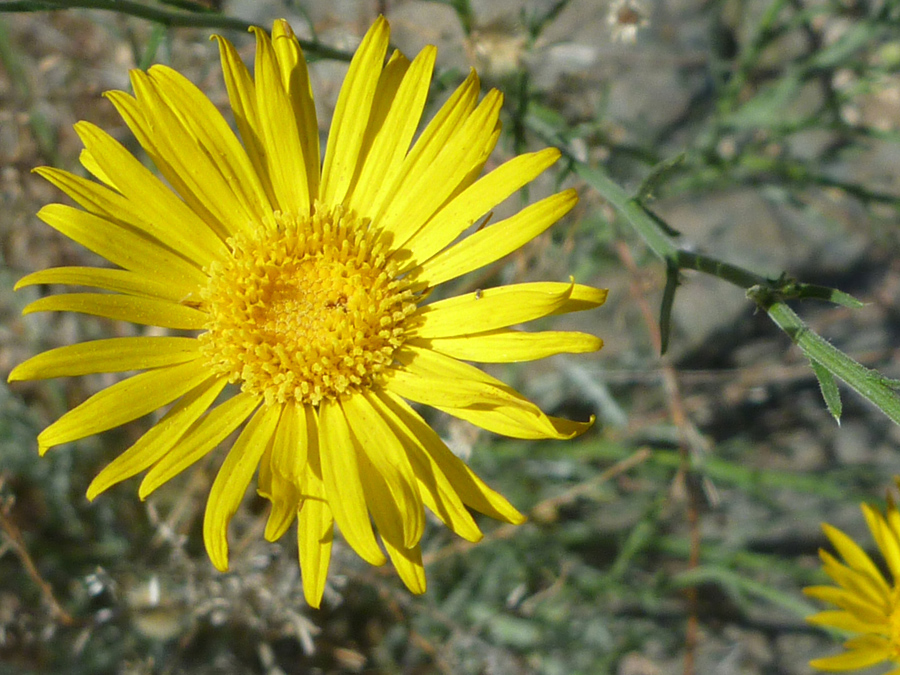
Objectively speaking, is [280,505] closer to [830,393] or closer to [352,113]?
[352,113]

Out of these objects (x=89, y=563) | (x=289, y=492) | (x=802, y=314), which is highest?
(x=802, y=314)

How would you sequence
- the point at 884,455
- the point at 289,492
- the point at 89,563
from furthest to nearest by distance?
the point at 884,455 → the point at 89,563 → the point at 289,492

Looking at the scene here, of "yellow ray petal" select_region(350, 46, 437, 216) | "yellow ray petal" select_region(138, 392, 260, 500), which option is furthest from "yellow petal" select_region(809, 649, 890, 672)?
"yellow ray petal" select_region(350, 46, 437, 216)

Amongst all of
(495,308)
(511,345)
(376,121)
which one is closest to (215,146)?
(376,121)

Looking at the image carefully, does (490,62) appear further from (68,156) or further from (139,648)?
(139,648)

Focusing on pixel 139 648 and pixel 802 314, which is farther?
pixel 802 314

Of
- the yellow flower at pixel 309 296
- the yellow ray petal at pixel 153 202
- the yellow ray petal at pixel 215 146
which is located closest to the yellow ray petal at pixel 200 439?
the yellow flower at pixel 309 296

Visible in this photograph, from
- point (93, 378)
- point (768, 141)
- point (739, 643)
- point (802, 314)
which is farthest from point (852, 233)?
point (93, 378)

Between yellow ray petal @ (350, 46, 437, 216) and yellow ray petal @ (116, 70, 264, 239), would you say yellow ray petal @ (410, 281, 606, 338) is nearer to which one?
yellow ray petal @ (350, 46, 437, 216)

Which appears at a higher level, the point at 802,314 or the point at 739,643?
the point at 802,314
